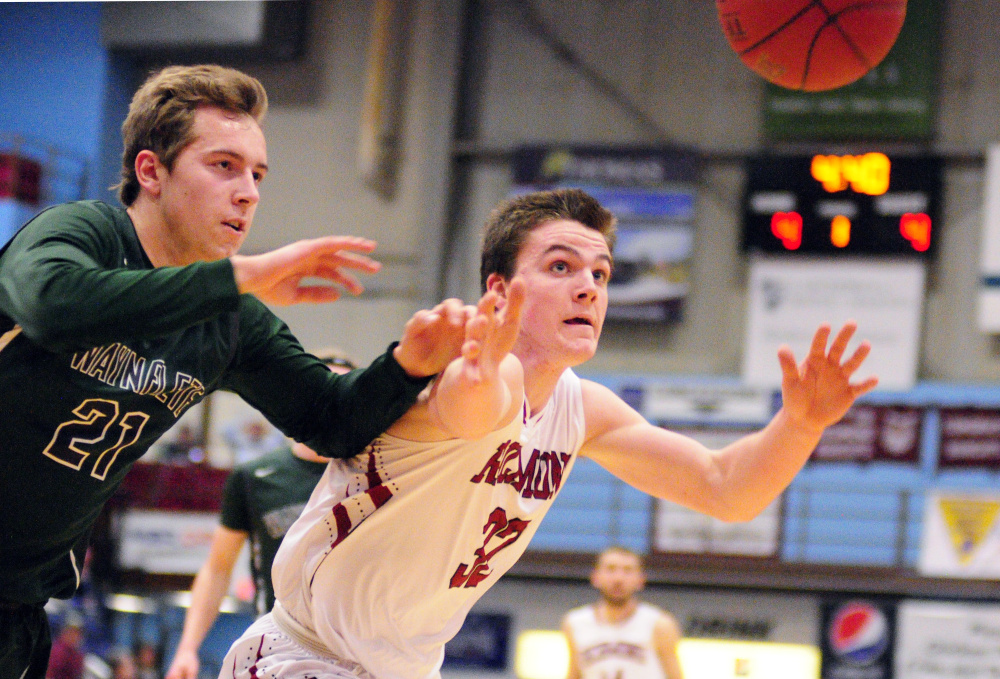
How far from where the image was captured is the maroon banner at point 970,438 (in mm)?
11312

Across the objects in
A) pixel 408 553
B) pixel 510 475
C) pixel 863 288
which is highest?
pixel 863 288

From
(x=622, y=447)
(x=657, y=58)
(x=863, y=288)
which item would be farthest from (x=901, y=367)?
(x=622, y=447)

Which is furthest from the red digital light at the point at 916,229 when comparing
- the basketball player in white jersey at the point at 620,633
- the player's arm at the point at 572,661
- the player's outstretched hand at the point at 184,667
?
the player's outstretched hand at the point at 184,667

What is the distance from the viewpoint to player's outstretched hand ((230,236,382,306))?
2135mm

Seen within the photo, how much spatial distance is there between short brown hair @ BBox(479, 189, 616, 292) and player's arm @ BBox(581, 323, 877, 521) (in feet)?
1.46

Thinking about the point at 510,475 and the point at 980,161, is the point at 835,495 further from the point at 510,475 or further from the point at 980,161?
the point at 510,475

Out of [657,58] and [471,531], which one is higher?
[657,58]

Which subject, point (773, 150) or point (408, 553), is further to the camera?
point (773, 150)

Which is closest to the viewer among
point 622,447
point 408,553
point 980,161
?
point 408,553

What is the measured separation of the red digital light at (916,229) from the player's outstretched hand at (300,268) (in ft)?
34.0

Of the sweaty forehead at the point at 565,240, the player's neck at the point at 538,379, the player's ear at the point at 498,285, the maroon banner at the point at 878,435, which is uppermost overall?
the maroon banner at the point at 878,435

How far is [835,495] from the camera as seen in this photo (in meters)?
12.0

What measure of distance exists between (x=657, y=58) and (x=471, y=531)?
1153cm

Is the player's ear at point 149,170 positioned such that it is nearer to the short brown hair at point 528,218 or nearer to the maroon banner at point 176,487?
the short brown hair at point 528,218
